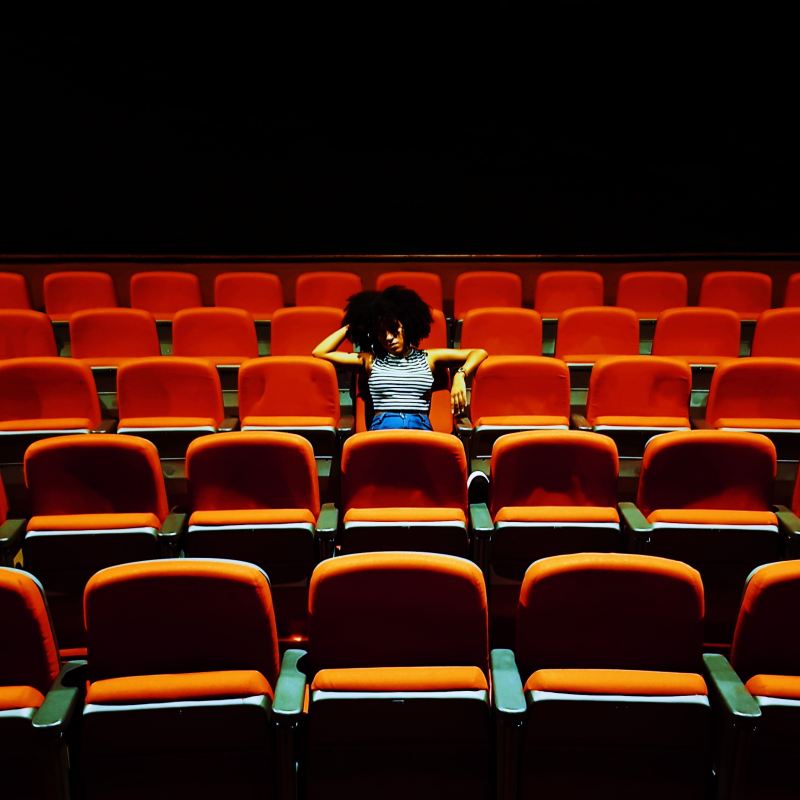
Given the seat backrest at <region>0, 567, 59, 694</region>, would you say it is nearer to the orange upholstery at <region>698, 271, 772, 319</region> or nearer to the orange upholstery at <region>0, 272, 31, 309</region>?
the orange upholstery at <region>0, 272, 31, 309</region>

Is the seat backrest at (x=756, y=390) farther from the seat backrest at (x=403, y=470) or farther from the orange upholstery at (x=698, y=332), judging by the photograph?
the seat backrest at (x=403, y=470)

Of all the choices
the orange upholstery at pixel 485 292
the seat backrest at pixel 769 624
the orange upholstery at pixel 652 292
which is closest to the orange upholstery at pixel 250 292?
the orange upholstery at pixel 485 292

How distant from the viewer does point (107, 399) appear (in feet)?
5.71

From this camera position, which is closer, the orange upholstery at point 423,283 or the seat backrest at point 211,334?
the seat backrest at point 211,334

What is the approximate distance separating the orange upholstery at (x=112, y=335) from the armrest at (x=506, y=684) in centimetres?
128

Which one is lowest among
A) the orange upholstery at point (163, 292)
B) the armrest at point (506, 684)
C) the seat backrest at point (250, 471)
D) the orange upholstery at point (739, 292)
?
the armrest at point (506, 684)

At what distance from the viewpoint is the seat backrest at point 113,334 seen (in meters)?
1.82

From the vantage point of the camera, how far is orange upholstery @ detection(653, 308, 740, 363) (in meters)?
1.85

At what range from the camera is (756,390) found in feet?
4.82

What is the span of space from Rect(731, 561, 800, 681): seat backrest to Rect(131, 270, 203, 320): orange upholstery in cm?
175
